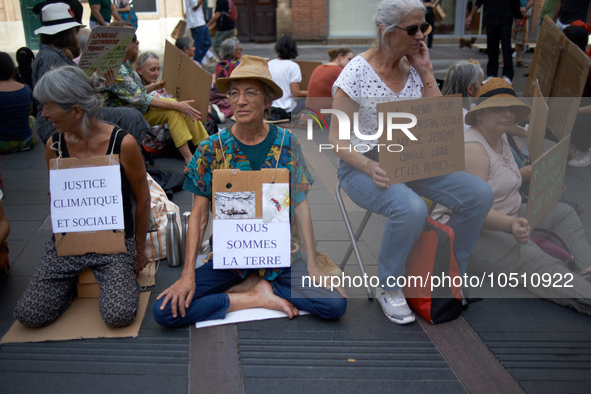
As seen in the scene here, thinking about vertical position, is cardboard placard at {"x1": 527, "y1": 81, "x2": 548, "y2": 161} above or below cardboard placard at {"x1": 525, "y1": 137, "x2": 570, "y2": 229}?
above

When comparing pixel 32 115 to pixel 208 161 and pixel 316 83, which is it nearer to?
pixel 316 83

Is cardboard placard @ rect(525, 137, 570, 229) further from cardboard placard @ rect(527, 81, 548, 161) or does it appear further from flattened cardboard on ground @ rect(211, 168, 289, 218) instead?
flattened cardboard on ground @ rect(211, 168, 289, 218)

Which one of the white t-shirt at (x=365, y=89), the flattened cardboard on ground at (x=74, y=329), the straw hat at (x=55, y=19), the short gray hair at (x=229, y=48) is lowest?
the flattened cardboard on ground at (x=74, y=329)

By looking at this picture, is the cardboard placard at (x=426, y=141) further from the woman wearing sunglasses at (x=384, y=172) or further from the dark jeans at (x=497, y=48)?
the dark jeans at (x=497, y=48)

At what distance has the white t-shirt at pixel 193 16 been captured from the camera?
1112 centimetres

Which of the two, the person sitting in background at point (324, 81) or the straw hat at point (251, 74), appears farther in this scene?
the person sitting in background at point (324, 81)

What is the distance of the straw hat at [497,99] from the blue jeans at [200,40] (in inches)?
344

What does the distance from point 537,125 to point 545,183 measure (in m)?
0.53

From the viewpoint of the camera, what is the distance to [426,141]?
10.2ft

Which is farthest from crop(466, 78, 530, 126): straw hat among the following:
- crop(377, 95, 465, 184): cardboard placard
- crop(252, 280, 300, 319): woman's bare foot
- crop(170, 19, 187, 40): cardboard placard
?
crop(170, 19, 187, 40): cardboard placard

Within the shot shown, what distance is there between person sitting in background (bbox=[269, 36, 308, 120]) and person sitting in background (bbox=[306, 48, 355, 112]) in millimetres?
549

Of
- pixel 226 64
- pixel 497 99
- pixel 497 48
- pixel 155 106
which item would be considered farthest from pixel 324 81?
pixel 497 99

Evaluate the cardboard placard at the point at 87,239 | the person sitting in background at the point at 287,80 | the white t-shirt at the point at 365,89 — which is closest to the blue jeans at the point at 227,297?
the cardboard placard at the point at 87,239

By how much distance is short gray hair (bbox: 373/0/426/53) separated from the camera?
3072mm
